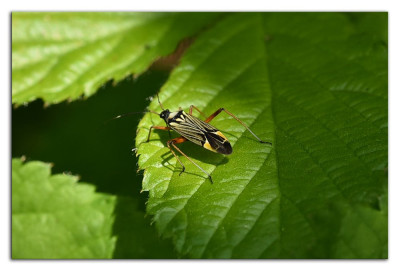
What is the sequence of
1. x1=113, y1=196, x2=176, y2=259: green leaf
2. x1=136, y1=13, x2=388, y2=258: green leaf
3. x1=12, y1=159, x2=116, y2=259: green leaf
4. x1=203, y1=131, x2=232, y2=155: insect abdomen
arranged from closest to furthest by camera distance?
x1=136, y1=13, x2=388, y2=258: green leaf < x1=203, y1=131, x2=232, y2=155: insect abdomen < x1=113, y1=196, x2=176, y2=259: green leaf < x1=12, y1=159, x2=116, y2=259: green leaf

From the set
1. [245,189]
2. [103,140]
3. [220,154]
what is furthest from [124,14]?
[245,189]

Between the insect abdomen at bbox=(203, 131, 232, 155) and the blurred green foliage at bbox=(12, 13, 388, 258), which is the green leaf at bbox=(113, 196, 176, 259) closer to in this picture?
the blurred green foliage at bbox=(12, 13, 388, 258)

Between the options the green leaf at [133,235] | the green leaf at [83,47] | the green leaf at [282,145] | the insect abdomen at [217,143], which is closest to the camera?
the green leaf at [282,145]

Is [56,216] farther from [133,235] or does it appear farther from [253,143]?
[253,143]

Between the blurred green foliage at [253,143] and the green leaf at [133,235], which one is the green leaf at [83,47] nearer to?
the blurred green foliage at [253,143]

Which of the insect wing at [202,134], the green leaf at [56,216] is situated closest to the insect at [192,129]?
the insect wing at [202,134]

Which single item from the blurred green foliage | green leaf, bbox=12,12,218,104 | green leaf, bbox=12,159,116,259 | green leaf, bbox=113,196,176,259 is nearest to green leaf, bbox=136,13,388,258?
the blurred green foliage

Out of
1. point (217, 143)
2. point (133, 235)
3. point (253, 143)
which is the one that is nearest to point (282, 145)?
point (253, 143)
